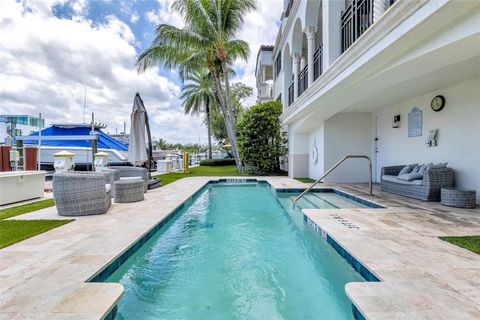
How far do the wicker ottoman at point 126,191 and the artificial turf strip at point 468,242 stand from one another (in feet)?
19.2

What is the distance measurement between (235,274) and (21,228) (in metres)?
3.35

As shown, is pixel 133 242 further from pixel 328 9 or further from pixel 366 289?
pixel 328 9

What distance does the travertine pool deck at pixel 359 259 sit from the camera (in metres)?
1.82

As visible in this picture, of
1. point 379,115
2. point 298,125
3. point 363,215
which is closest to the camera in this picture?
point 363,215

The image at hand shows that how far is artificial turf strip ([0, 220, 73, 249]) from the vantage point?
333 centimetres

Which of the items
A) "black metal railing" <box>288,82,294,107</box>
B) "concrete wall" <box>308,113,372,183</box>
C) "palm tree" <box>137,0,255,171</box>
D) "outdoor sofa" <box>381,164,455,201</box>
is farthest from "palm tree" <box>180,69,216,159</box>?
"outdoor sofa" <box>381,164,455,201</box>

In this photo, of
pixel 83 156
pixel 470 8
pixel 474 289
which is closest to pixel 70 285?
pixel 474 289

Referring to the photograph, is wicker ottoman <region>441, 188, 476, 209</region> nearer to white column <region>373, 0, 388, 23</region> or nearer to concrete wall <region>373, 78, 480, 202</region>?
concrete wall <region>373, 78, 480, 202</region>

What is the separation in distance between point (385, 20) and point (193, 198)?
5.97 metres

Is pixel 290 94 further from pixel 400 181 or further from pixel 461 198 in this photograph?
pixel 461 198

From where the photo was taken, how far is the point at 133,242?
3.29m

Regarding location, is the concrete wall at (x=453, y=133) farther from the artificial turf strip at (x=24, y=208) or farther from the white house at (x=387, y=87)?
the artificial turf strip at (x=24, y=208)

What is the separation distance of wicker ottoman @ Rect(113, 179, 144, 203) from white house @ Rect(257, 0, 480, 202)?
542 centimetres

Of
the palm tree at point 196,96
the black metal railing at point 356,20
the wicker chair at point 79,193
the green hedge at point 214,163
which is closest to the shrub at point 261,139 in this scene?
the black metal railing at point 356,20
